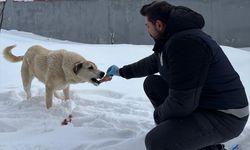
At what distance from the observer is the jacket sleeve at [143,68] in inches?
143

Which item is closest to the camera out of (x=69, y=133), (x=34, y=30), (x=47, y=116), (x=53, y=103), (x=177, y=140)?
(x=177, y=140)

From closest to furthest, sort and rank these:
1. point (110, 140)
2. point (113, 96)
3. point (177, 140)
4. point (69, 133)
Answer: point (177, 140) → point (110, 140) → point (69, 133) → point (113, 96)

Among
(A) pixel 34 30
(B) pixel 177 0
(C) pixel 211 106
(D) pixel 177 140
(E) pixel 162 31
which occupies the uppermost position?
(E) pixel 162 31

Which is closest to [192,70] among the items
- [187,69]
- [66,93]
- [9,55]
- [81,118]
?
[187,69]

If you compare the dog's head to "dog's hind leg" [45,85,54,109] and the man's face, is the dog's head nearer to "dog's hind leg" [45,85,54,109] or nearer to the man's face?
"dog's hind leg" [45,85,54,109]

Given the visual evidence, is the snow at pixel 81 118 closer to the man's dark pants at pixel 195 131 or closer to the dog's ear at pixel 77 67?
the dog's ear at pixel 77 67

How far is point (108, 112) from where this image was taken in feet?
15.2

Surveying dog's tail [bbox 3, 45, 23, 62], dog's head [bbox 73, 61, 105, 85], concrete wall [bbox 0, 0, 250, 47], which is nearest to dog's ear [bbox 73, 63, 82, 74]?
dog's head [bbox 73, 61, 105, 85]

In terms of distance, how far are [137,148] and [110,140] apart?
1.02ft

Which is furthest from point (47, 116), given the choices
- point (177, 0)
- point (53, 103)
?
point (177, 0)

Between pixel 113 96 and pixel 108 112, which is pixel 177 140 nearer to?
pixel 108 112

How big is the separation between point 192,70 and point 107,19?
1127 centimetres

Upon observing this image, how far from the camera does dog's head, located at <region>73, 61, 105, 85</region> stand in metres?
4.63

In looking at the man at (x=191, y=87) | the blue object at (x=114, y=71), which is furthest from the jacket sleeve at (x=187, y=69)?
the blue object at (x=114, y=71)
